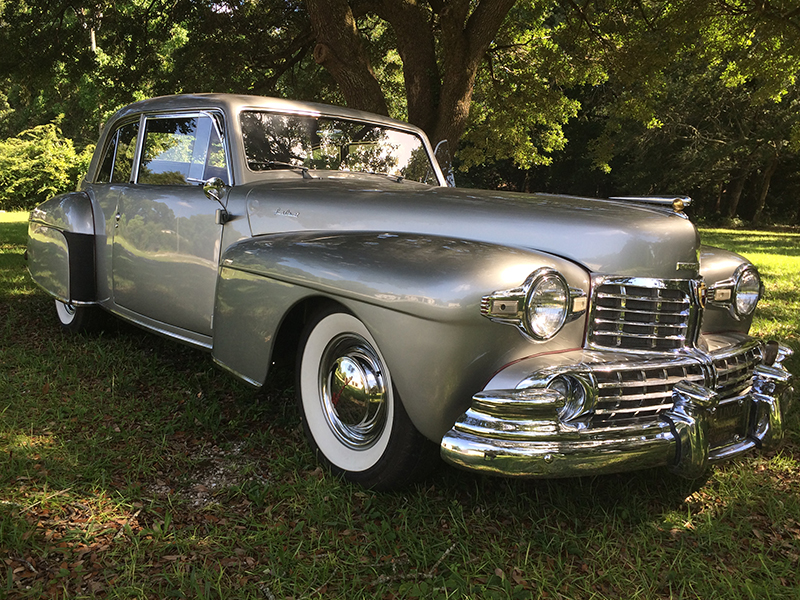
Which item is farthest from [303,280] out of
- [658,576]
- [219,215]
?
[658,576]

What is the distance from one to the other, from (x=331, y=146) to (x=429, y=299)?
1788 millimetres

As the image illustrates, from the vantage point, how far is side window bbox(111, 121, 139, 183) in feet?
13.2

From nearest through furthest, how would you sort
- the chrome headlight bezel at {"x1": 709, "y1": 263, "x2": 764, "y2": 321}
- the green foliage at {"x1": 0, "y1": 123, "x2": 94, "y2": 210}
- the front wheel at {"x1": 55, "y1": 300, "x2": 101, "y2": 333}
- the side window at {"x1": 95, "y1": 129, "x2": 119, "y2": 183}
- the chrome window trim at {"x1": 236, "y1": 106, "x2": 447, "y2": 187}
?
1. the chrome headlight bezel at {"x1": 709, "y1": 263, "x2": 764, "y2": 321}
2. the chrome window trim at {"x1": 236, "y1": 106, "x2": 447, "y2": 187}
3. the side window at {"x1": 95, "y1": 129, "x2": 119, "y2": 183}
4. the front wheel at {"x1": 55, "y1": 300, "x2": 101, "y2": 333}
5. the green foliage at {"x1": 0, "y1": 123, "x2": 94, "y2": 210}

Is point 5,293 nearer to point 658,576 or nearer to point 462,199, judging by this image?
point 462,199

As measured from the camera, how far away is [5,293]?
Answer: 5.91m

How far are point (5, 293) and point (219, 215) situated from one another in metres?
3.89

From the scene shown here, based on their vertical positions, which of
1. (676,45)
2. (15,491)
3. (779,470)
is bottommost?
(15,491)

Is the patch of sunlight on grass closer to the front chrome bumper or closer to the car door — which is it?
the car door

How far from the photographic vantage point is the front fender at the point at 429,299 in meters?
2.07

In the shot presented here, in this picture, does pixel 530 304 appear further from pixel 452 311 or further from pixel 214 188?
pixel 214 188

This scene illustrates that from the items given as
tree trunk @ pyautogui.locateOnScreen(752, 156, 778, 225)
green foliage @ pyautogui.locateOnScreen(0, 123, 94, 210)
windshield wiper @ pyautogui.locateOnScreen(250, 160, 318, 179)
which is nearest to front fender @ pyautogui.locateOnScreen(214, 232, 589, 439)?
windshield wiper @ pyautogui.locateOnScreen(250, 160, 318, 179)

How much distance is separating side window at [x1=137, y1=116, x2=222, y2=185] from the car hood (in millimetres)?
387

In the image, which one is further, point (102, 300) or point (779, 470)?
point (102, 300)

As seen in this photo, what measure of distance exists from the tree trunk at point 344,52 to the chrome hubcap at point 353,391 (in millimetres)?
4790
